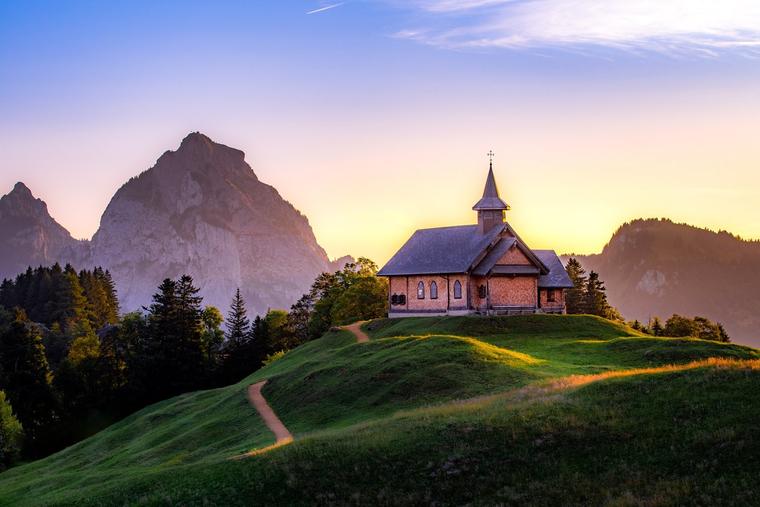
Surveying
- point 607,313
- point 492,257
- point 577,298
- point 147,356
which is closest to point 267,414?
point 492,257

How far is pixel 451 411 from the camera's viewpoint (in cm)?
3142

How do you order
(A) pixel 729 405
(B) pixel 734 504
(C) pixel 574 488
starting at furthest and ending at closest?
(A) pixel 729 405
(C) pixel 574 488
(B) pixel 734 504

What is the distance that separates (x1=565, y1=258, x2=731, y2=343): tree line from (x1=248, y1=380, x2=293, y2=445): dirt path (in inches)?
1844

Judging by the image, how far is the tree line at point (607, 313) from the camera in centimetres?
9162

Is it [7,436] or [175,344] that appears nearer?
[7,436]

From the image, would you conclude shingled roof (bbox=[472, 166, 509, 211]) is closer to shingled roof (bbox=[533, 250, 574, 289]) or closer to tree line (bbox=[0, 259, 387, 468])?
shingled roof (bbox=[533, 250, 574, 289])

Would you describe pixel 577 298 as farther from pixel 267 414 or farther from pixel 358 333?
pixel 267 414

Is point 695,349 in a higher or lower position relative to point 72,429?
higher

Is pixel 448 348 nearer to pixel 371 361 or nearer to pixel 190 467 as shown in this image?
pixel 371 361

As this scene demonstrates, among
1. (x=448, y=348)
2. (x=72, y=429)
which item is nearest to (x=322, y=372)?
(x=448, y=348)

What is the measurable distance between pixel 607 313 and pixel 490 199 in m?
36.6

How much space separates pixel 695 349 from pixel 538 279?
2534cm

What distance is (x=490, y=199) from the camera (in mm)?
74500

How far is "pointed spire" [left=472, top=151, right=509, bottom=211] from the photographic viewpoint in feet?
242
